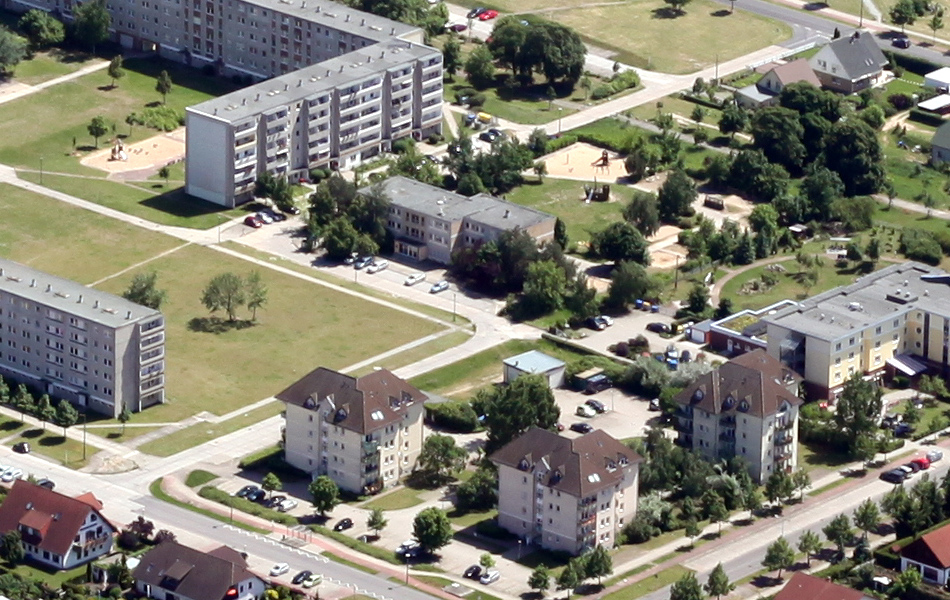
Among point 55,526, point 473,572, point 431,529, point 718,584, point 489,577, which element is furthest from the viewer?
point 431,529

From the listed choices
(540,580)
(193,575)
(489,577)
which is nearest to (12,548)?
(193,575)

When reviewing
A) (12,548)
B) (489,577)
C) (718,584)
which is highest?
(718,584)

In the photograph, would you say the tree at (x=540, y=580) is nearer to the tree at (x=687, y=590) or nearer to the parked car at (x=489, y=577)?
the parked car at (x=489, y=577)

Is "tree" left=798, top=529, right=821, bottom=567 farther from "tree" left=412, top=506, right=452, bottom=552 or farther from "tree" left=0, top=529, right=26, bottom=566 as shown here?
"tree" left=0, top=529, right=26, bottom=566

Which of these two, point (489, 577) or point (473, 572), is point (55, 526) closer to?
point (473, 572)

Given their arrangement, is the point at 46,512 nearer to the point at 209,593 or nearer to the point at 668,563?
the point at 209,593

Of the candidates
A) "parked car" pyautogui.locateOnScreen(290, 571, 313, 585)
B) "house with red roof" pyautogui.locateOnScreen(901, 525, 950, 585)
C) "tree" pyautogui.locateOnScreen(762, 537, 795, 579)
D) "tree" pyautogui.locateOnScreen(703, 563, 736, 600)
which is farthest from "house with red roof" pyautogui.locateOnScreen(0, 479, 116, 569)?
"house with red roof" pyautogui.locateOnScreen(901, 525, 950, 585)

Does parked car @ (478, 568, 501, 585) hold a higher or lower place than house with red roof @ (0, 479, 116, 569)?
lower
